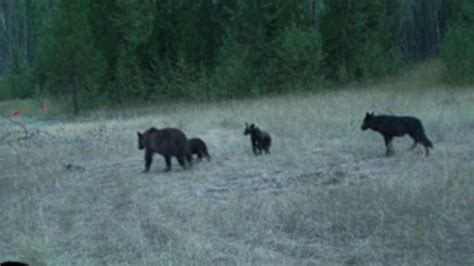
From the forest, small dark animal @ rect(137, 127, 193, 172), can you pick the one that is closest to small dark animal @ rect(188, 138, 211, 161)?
small dark animal @ rect(137, 127, 193, 172)

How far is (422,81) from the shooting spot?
41.4 m

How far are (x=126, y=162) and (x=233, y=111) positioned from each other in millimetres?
10856

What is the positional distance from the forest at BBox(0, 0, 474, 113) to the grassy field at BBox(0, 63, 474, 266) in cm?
1766

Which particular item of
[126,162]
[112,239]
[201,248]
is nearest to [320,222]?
[201,248]

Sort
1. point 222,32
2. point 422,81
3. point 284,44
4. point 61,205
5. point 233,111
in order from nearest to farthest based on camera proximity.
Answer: point 61,205, point 233,111, point 284,44, point 422,81, point 222,32

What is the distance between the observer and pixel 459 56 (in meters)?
38.0

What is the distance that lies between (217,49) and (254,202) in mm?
33111

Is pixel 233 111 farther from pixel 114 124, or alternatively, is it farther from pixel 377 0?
pixel 377 0

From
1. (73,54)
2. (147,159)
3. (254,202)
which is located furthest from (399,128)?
(73,54)

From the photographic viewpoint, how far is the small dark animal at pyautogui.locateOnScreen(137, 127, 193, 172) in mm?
15523

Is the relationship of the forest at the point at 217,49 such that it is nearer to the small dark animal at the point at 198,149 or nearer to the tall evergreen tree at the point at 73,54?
the tall evergreen tree at the point at 73,54

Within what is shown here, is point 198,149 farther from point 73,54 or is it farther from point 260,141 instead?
point 73,54

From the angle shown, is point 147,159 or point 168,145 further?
point 147,159

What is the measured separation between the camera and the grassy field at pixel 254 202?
873 cm
